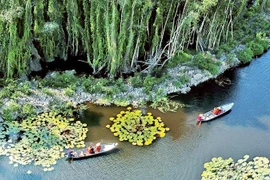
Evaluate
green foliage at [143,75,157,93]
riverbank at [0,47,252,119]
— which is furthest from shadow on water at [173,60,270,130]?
green foliage at [143,75,157,93]

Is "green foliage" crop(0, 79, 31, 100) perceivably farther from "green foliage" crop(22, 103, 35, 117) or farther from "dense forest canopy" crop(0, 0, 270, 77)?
"green foliage" crop(22, 103, 35, 117)

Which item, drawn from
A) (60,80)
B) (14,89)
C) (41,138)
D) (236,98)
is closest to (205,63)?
(236,98)

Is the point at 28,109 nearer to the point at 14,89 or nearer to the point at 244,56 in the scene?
the point at 14,89

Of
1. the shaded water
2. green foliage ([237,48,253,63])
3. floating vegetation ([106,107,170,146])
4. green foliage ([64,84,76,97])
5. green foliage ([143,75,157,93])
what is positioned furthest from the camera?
green foliage ([237,48,253,63])

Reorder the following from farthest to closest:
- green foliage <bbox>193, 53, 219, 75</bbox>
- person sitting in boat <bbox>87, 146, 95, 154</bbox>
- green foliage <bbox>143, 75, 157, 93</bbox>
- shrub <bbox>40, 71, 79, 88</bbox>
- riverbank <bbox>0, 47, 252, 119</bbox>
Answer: green foliage <bbox>193, 53, 219, 75</bbox>
green foliage <bbox>143, 75, 157, 93</bbox>
shrub <bbox>40, 71, 79, 88</bbox>
riverbank <bbox>0, 47, 252, 119</bbox>
person sitting in boat <bbox>87, 146, 95, 154</bbox>

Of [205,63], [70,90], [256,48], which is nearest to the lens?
[70,90]

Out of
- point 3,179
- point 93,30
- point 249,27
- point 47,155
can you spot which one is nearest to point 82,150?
point 47,155

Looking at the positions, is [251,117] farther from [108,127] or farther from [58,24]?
[58,24]
